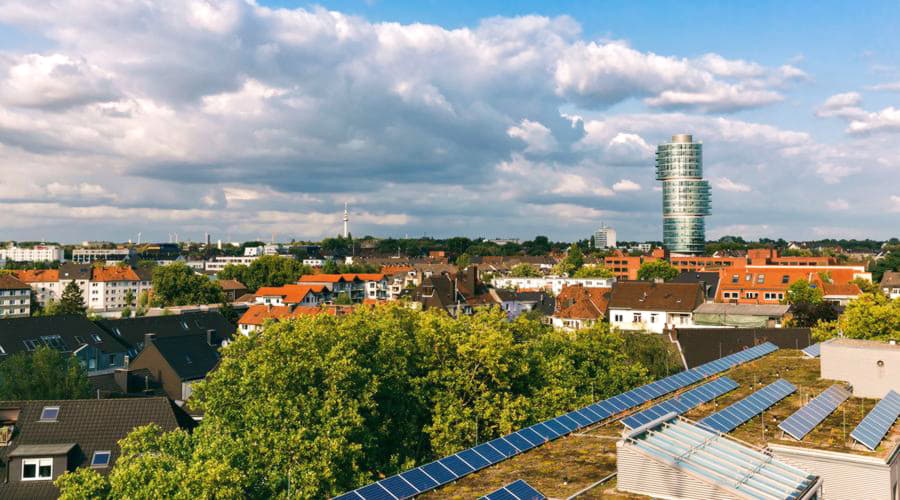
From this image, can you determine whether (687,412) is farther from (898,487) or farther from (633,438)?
(633,438)

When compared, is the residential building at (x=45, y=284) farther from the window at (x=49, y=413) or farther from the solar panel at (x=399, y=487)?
the solar panel at (x=399, y=487)

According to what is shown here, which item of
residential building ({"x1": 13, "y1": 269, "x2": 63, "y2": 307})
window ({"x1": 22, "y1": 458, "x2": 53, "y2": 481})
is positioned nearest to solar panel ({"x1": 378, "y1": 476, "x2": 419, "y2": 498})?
window ({"x1": 22, "y1": 458, "x2": 53, "y2": 481})

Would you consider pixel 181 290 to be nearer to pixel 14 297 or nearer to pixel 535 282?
pixel 14 297

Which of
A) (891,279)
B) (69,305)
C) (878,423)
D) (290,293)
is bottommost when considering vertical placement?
(69,305)

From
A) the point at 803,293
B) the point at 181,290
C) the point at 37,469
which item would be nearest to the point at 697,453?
the point at 37,469

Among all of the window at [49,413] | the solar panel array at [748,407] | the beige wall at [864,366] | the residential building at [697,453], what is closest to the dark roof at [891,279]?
the beige wall at [864,366]

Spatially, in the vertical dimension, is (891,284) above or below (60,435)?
above
